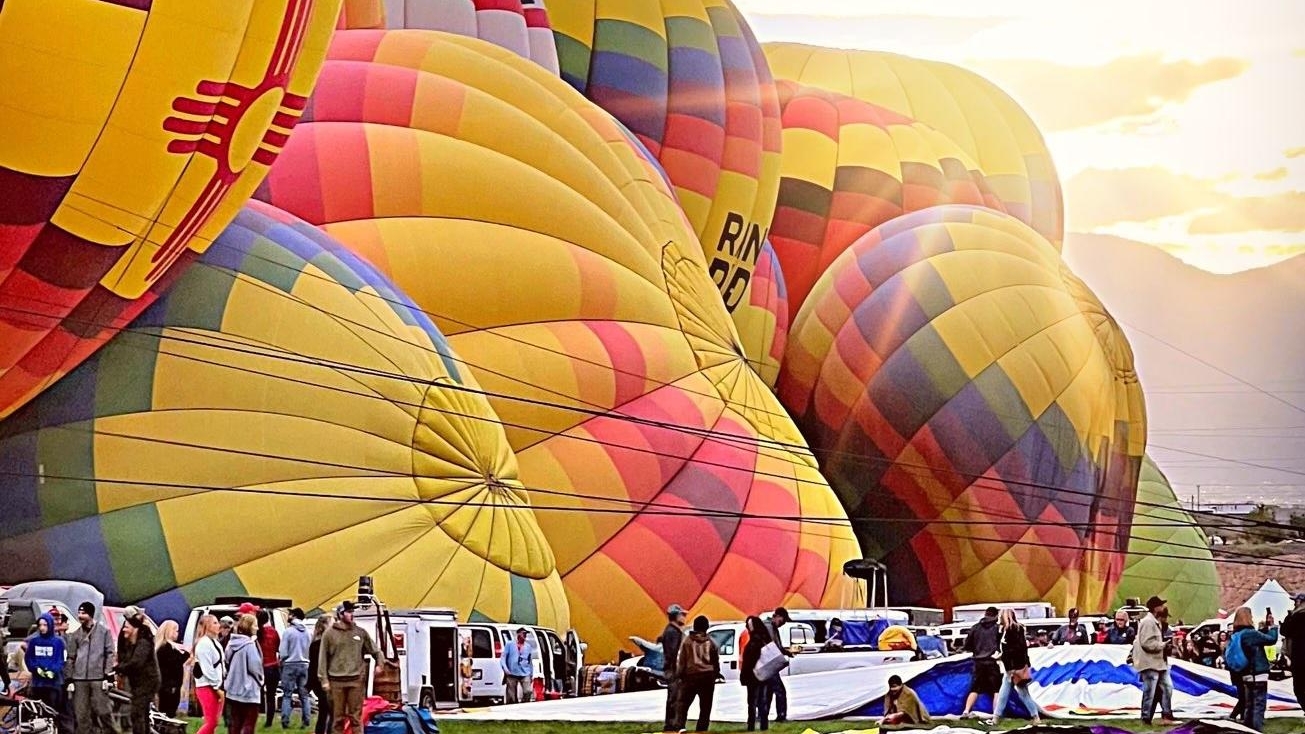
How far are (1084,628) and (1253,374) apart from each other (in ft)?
25.8

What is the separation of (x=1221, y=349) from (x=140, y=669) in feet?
53.9

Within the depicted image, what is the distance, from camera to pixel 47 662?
29.8ft

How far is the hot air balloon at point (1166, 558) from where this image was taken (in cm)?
2141

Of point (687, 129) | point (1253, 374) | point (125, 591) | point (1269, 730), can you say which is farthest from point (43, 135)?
point (1253, 374)

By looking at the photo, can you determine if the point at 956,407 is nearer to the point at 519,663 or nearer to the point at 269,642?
the point at 519,663

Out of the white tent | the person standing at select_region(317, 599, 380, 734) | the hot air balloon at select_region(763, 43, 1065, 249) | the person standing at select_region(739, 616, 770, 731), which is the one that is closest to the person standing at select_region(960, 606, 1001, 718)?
the person standing at select_region(739, 616, 770, 731)

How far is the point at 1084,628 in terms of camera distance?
16.1m

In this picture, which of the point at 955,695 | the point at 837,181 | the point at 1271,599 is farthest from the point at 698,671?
the point at 1271,599

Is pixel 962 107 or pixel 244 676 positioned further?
pixel 962 107

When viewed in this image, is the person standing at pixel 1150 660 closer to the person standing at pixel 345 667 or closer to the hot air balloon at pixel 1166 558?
the person standing at pixel 345 667

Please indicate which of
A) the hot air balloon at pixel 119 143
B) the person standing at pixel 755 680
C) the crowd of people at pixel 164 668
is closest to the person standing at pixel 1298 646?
the person standing at pixel 755 680

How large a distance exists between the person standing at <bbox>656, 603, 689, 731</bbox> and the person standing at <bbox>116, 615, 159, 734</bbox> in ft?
8.52

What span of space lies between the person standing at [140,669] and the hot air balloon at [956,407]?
28.4ft

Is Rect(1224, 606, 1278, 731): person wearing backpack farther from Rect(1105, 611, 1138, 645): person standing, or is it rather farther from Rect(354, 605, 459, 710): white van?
Rect(354, 605, 459, 710): white van
